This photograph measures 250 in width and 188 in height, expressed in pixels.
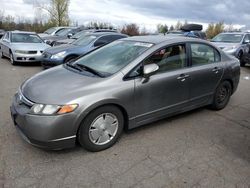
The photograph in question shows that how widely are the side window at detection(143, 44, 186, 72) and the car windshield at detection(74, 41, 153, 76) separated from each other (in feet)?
0.65

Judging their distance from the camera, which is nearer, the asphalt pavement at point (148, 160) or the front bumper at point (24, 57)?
the asphalt pavement at point (148, 160)

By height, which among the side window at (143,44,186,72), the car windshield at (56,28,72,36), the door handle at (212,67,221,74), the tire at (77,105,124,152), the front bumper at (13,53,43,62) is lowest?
the tire at (77,105,124,152)

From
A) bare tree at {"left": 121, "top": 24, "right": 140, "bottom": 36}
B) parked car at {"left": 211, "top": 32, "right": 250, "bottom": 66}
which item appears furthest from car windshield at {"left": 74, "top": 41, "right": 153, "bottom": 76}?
bare tree at {"left": 121, "top": 24, "right": 140, "bottom": 36}

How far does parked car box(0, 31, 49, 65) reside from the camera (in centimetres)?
1062

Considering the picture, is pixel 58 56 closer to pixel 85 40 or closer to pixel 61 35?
pixel 85 40

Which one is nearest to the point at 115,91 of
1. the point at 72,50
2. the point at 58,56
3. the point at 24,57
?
the point at 58,56

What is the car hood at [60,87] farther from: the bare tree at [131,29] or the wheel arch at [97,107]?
the bare tree at [131,29]

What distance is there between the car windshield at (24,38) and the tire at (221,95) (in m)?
8.99

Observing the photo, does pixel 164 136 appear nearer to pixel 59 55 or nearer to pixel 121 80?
pixel 121 80

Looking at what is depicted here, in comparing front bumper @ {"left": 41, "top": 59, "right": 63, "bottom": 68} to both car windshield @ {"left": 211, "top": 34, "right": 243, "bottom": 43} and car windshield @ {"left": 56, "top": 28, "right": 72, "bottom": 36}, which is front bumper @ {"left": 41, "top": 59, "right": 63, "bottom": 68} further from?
car windshield @ {"left": 211, "top": 34, "right": 243, "bottom": 43}

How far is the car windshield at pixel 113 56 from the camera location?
13.3 feet

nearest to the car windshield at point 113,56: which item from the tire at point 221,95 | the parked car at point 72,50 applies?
the tire at point 221,95

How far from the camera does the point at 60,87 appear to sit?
3568 mm

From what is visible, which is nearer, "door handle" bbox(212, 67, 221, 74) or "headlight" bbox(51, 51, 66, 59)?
"door handle" bbox(212, 67, 221, 74)
